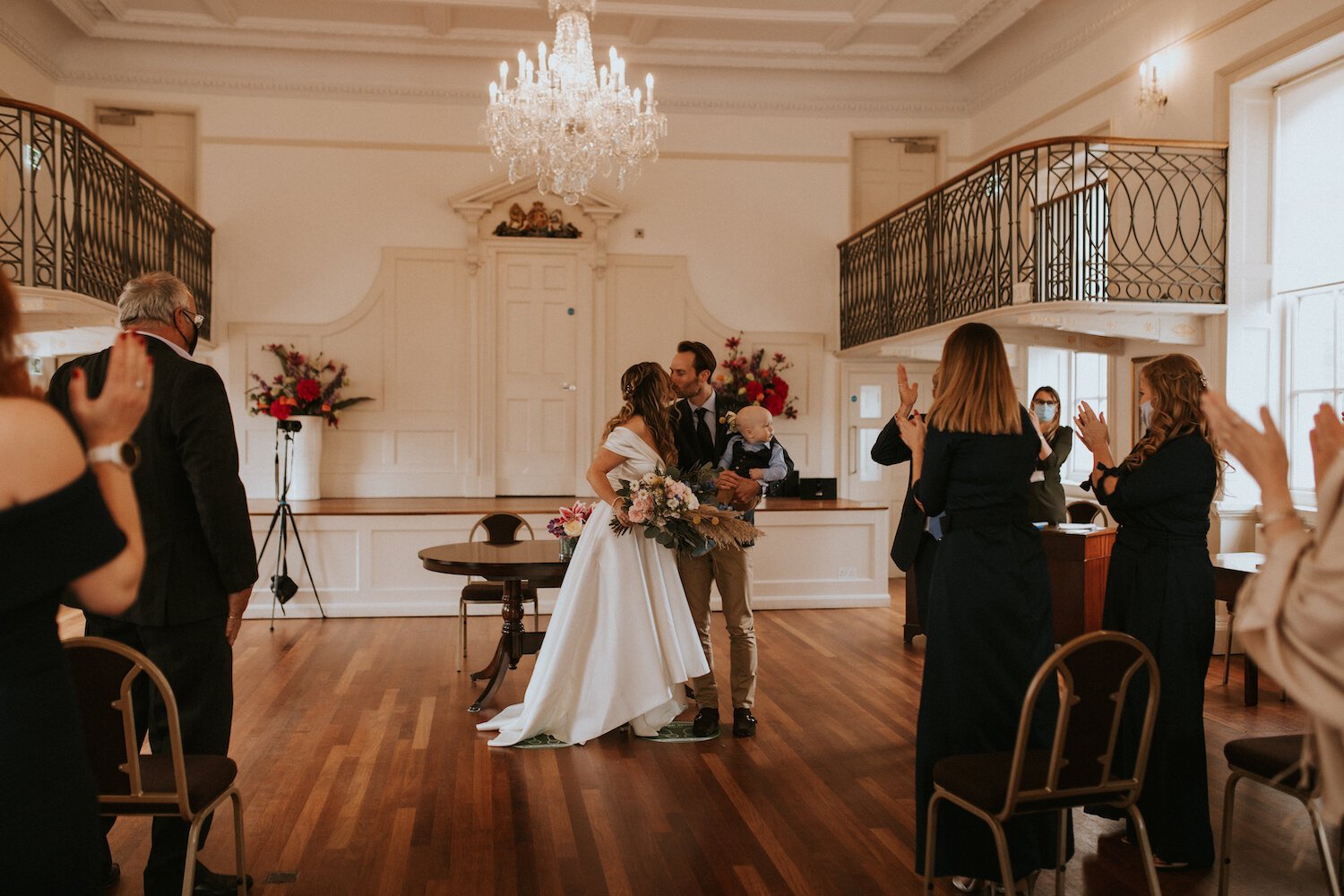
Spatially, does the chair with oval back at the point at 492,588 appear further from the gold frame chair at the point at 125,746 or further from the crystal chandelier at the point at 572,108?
the gold frame chair at the point at 125,746

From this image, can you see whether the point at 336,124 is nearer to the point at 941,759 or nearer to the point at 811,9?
the point at 811,9

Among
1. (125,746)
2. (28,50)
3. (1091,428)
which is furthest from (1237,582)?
(28,50)

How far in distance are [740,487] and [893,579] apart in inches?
227

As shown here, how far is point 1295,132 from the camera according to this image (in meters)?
6.71

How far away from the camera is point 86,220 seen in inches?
286

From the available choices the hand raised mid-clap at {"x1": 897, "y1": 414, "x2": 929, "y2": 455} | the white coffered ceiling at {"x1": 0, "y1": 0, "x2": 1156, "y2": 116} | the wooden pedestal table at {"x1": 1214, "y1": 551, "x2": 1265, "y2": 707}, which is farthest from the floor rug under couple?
the white coffered ceiling at {"x1": 0, "y1": 0, "x2": 1156, "y2": 116}

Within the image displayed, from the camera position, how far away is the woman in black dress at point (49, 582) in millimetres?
1466

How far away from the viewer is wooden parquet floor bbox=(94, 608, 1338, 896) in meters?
3.34

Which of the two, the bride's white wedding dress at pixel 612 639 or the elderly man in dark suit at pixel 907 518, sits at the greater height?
the elderly man in dark suit at pixel 907 518

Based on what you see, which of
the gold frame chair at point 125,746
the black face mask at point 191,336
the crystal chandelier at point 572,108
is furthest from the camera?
the crystal chandelier at point 572,108

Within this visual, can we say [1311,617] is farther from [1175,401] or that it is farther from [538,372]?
[538,372]

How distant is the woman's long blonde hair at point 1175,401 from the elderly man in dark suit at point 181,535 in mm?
2886

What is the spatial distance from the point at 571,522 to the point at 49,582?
12.1ft

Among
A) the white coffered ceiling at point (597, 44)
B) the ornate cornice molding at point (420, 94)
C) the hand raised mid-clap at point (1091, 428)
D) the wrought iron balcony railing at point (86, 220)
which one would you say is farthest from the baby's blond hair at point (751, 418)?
the ornate cornice molding at point (420, 94)
